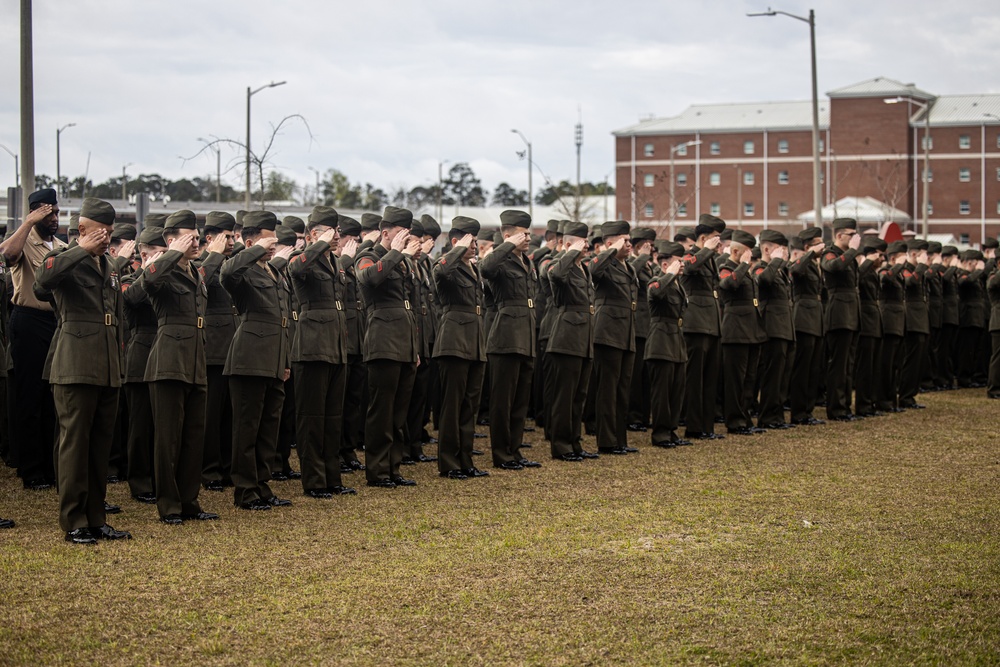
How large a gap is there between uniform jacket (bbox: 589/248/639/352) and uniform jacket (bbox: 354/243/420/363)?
95.4 inches

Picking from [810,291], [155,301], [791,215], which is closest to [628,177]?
[791,215]

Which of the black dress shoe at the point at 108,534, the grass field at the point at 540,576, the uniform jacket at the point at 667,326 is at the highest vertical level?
the uniform jacket at the point at 667,326

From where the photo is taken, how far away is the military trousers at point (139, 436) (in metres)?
9.06

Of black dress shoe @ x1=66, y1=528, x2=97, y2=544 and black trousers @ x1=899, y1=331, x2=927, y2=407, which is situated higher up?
black trousers @ x1=899, y1=331, x2=927, y2=407

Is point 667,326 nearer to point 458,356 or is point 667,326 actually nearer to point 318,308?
point 458,356

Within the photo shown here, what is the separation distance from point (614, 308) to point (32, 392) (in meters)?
5.51

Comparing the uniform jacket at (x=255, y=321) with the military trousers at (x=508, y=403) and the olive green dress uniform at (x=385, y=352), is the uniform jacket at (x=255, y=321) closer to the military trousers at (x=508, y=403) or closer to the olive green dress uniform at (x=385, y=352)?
the olive green dress uniform at (x=385, y=352)

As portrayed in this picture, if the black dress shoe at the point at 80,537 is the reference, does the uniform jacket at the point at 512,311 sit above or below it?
above

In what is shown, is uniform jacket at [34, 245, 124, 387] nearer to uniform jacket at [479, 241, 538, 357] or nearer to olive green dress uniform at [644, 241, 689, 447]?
uniform jacket at [479, 241, 538, 357]

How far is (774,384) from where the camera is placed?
1370cm

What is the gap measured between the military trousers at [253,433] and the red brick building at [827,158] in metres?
73.5

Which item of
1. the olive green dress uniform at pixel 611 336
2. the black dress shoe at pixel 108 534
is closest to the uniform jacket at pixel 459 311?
the olive green dress uniform at pixel 611 336

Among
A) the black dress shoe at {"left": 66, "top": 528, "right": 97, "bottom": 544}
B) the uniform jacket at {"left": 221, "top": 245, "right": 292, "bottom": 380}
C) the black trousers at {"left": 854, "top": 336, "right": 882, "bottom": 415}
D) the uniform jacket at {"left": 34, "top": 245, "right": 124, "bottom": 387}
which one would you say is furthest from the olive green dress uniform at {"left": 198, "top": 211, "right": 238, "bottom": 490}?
the black trousers at {"left": 854, "top": 336, "right": 882, "bottom": 415}

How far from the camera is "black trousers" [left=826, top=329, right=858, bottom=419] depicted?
14.4 metres
